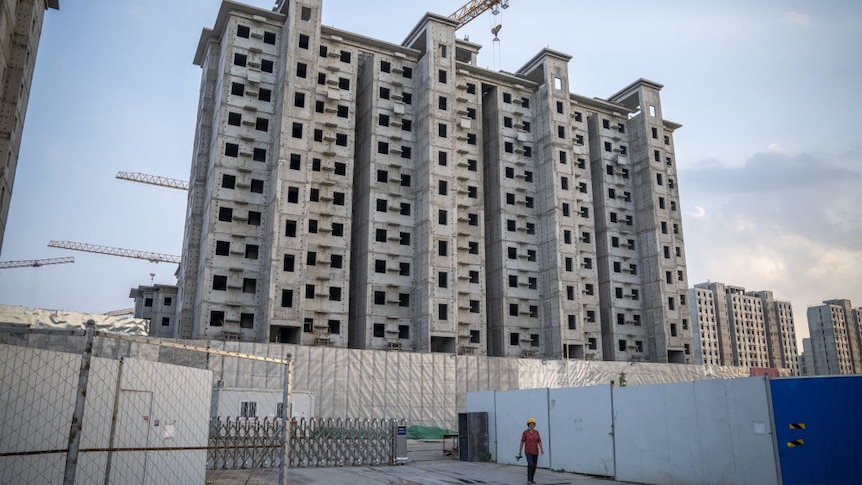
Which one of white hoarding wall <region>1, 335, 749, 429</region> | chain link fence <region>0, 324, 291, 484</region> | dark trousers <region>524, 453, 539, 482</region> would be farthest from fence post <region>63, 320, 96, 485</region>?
white hoarding wall <region>1, 335, 749, 429</region>

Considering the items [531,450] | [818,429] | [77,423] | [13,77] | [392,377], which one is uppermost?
[13,77]

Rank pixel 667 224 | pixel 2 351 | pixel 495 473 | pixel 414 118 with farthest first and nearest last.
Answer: pixel 667 224, pixel 414 118, pixel 495 473, pixel 2 351

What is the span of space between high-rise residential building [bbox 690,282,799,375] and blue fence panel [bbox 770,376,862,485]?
16168 cm

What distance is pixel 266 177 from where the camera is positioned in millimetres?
54188

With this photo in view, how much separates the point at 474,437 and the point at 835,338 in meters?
162

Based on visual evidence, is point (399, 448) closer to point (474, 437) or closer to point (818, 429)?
point (474, 437)

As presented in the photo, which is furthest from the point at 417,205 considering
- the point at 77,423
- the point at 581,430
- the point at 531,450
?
the point at 77,423

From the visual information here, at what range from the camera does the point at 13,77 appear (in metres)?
18.6

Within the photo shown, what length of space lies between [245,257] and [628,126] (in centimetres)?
4905

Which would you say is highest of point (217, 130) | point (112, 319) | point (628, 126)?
point (628, 126)

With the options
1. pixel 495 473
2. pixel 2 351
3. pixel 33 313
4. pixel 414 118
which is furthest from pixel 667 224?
pixel 2 351

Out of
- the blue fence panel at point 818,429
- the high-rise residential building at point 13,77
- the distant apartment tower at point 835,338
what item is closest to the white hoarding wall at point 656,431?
the blue fence panel at point 818,429

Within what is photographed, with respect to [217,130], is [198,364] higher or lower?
lower

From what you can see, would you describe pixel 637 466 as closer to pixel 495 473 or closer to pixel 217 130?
pixel 495 473
